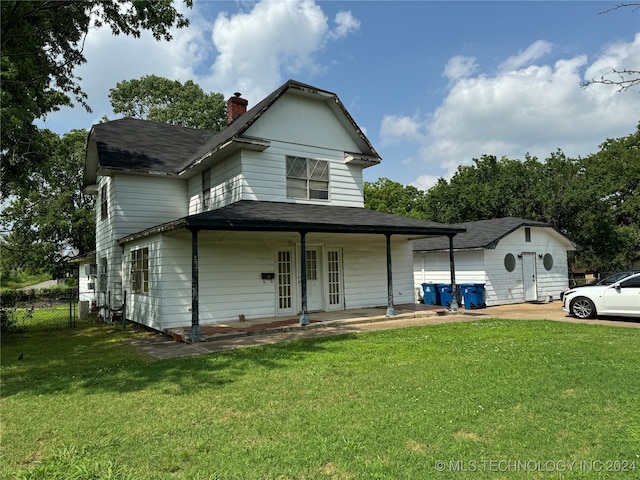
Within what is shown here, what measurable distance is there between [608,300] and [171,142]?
55.0 feet

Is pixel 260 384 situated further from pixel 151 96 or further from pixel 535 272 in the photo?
pixel 151 96

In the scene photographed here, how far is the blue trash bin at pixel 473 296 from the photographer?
1745 centimetres

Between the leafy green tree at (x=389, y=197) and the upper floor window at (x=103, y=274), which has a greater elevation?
the leafy green tree at (x=389, y=197)

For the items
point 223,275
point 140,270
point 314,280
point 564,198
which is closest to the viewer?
point 223,275

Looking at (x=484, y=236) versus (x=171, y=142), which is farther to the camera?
(x=484, y=236)

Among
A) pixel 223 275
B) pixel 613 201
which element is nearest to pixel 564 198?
pixel 613 201

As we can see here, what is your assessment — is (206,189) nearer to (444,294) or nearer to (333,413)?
(444,294)

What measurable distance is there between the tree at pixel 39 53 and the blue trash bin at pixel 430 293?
47.3 feet

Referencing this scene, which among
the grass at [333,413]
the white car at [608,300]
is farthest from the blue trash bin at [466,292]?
the grass at [333,413]

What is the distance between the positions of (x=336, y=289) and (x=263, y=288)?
286cm

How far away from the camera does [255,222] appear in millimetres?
10148

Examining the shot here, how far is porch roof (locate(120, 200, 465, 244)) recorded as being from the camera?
986cm

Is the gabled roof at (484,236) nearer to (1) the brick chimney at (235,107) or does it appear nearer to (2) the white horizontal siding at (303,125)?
(2) the white horizontal siding at (303,125)

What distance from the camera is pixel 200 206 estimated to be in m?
15.1
